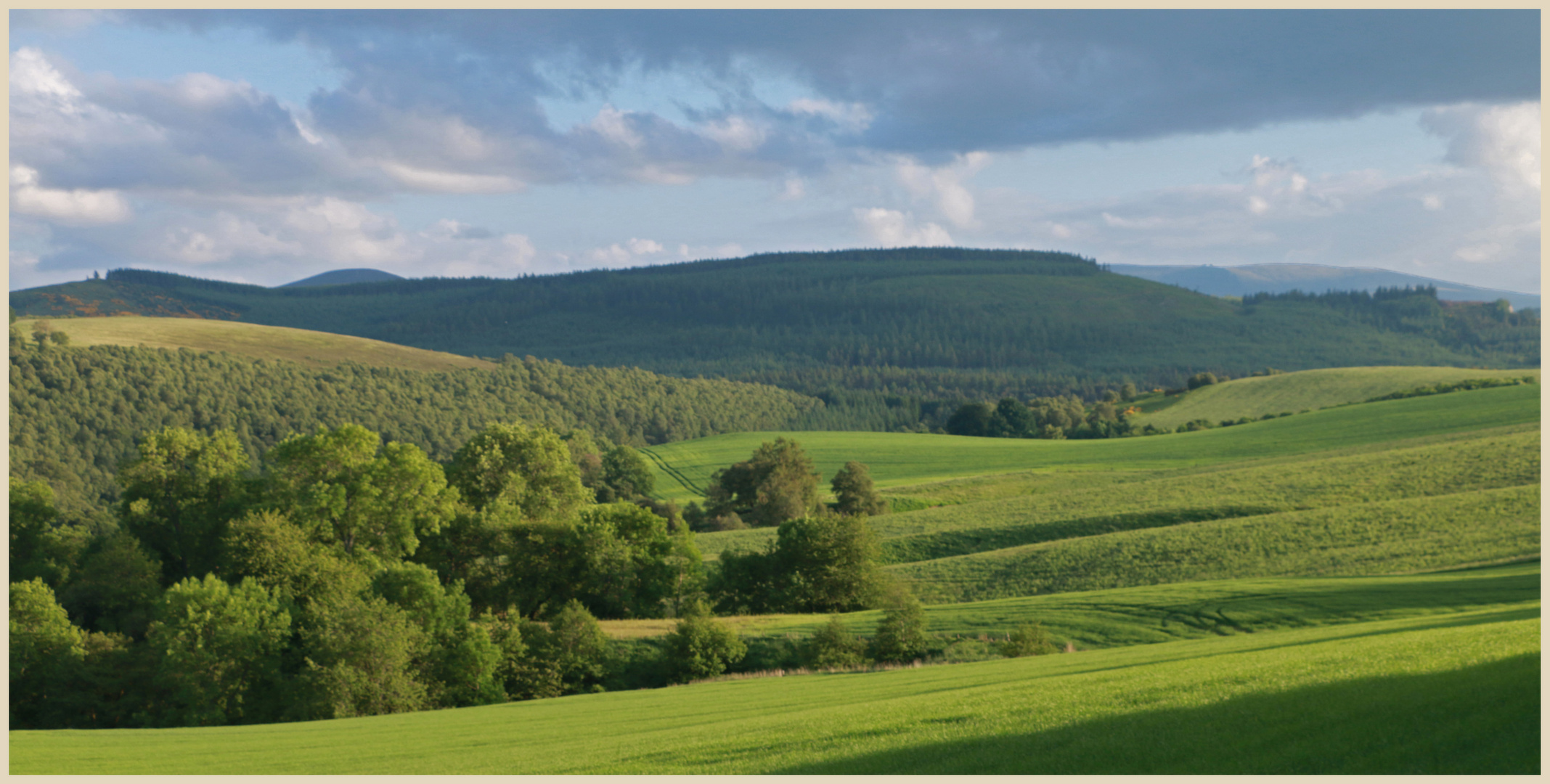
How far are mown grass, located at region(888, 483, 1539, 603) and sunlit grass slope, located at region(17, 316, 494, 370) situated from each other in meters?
139

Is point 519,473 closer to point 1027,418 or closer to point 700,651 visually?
point 700,651

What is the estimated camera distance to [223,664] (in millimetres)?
37906

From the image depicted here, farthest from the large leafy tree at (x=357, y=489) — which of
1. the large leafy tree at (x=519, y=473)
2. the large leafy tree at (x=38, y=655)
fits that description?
the large leafy tree at (x=38, y=655)

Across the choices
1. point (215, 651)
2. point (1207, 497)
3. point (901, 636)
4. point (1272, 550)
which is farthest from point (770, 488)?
point (215, 651)

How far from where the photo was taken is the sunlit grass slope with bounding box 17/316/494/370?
513ft

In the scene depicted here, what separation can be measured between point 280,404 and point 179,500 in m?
95.5

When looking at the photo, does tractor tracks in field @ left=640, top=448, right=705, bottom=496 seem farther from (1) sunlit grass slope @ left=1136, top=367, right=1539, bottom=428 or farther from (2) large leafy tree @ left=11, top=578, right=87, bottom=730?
(2) large leafy tree @ left=11, top=578, right=87, bottom=730

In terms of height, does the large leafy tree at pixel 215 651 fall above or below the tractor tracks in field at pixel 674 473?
above

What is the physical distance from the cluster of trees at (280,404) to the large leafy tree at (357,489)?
46.0 meters

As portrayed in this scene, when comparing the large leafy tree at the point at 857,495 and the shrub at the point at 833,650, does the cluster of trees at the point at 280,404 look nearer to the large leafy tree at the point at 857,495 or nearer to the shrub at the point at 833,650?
the large leafy tree at the point at 857,495

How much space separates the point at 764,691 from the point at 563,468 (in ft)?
103

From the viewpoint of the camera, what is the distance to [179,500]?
1925 inches

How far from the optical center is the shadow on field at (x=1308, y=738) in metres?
12.1

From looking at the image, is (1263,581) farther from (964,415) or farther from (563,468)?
(964,415)
